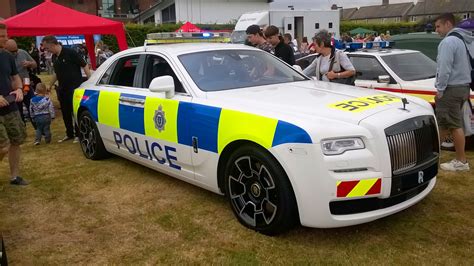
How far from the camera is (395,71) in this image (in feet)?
22.7

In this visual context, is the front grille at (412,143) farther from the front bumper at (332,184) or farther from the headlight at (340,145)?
the headlight at (340,145)

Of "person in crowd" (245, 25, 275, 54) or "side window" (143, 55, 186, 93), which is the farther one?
"person in crowd" (245, 25, 275, 54)

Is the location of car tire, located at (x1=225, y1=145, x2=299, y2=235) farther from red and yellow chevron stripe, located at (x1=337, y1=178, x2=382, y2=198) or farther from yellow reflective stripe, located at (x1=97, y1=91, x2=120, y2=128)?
yellow reflective stripe, located at (x1=97, y1=91, x2=120, y2=128)

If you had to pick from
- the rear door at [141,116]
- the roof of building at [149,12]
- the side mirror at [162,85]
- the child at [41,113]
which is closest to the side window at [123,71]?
the rear door at [141,116]

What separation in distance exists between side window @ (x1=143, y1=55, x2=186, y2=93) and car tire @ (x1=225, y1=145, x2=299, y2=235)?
1.11 meters

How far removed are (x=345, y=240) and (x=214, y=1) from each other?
3870 centimetres

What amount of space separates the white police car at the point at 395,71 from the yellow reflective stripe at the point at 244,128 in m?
3.72

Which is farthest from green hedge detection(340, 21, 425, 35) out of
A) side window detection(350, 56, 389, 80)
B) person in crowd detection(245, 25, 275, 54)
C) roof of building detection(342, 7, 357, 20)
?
roof of building detection(342, 7, 357, 20)

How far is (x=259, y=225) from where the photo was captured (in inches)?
143

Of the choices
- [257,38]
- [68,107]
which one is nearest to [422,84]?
[257,38]

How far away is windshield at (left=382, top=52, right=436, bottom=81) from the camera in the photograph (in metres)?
6.93

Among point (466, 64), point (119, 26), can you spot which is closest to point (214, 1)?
point (119, 26)

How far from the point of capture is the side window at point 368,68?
23.2 feet

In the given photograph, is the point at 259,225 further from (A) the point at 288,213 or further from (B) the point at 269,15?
(B) the point at 269,15
